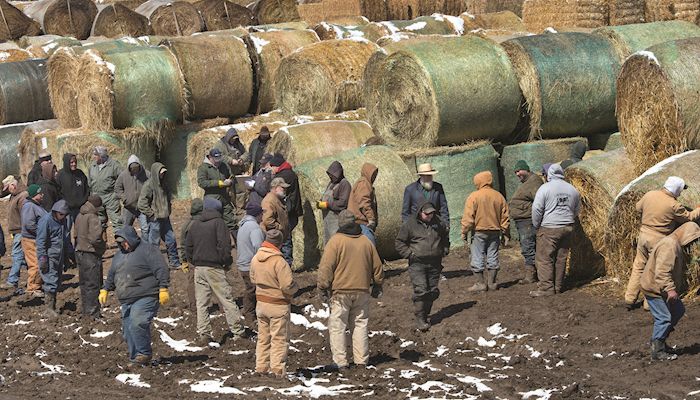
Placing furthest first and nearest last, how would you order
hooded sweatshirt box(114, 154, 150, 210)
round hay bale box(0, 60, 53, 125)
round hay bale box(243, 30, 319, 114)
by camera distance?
round hay bale box(0, 60, 53, 125), round hay bale box(243, 30, 319, 114), hooded sweatshirt box(114, 154, 150, 210)

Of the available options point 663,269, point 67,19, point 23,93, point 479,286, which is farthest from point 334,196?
point 67,19

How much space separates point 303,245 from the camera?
1881 centimetres

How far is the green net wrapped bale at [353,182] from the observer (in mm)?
18438

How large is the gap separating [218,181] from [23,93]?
33.9 feet

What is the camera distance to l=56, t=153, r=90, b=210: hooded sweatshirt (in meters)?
20.1

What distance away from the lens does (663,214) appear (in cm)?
1398

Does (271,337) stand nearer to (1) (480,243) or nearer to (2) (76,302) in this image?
(1) (480,243)

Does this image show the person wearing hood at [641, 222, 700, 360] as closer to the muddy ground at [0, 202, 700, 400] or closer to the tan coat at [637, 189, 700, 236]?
the muddy ground at [0, 202, 700, 400]

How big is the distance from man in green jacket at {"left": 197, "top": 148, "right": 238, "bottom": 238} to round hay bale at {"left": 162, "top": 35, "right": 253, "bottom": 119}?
5.37m

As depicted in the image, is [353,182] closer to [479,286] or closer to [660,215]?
[479,286]

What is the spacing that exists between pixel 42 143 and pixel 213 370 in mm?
11317

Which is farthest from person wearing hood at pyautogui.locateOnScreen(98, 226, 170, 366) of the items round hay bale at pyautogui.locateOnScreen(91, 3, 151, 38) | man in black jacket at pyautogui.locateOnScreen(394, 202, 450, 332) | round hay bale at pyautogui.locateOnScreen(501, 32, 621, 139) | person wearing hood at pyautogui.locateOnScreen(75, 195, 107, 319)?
round hay bale at pyautogui.locateOnScreen(91, 3, 151, 38)

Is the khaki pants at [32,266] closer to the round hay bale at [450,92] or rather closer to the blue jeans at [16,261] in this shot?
the blue jeans at [16,261]

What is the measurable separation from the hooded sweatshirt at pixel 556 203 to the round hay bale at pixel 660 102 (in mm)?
945
